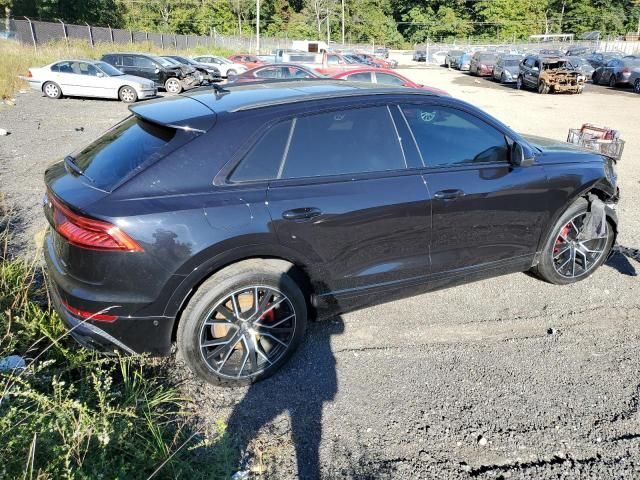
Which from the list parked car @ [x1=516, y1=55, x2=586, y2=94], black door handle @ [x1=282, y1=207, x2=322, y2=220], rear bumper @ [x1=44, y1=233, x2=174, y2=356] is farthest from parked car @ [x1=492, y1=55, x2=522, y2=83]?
rear bumper @ [x1=44, y1=233, x2=174, y2=356]

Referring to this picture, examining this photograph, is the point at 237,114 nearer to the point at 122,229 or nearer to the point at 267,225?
the point at 267,225

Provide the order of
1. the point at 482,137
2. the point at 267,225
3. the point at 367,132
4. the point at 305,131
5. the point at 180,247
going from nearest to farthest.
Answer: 1. the point at 180,247
2. the point at 267,225
3. the point at 305,131
4. the point at 367,132
5. the point at 482,137

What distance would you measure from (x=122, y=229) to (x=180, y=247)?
0.31 meters

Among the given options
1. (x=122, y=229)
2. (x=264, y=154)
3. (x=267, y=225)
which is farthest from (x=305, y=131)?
(x=122, y=229)

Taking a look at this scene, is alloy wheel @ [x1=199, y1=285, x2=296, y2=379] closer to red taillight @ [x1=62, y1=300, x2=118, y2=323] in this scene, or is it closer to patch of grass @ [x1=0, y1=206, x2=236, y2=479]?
patch of grass @ [x1=0, y1=206, x2=236, y2=479]

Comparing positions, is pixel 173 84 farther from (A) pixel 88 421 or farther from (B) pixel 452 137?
(A) pixel 88 421

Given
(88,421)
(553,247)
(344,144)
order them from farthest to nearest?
(553,247) < (344,144) < (88,421)

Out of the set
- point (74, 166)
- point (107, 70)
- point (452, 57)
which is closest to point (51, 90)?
point (107, 70)

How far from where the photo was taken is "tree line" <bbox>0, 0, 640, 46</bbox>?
75250 mm

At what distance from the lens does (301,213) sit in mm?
3053

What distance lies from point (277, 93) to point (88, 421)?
238 centimetres

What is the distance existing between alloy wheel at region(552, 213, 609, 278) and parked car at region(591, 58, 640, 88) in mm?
27200

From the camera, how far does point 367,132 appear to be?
11.3ft

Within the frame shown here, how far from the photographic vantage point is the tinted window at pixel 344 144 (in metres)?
3.20
